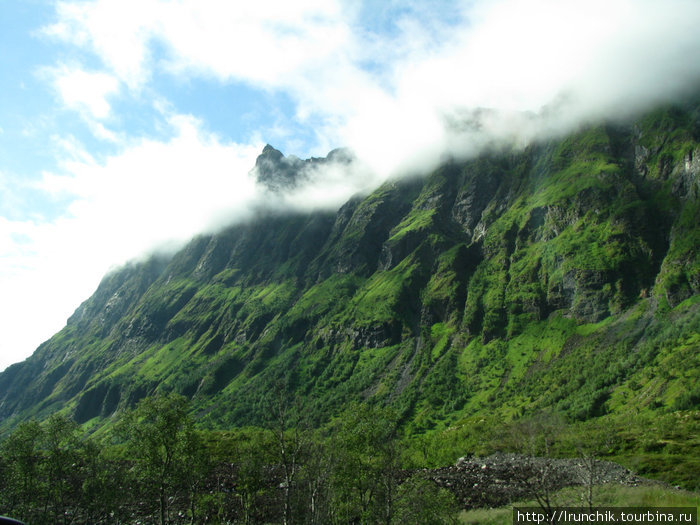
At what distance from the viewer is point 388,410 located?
151ft

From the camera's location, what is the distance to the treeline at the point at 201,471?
42531mm

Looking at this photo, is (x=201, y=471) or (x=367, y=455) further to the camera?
(x=201, y=471)

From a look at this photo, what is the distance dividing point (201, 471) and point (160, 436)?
1101 cm

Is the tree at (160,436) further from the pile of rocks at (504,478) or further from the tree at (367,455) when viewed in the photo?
the pile of rocks at (504,478)

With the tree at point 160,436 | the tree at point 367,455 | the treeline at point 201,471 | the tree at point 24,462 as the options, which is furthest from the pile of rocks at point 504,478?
the tree at point 24,462

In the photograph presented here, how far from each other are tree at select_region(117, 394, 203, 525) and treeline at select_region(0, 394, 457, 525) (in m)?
0.11

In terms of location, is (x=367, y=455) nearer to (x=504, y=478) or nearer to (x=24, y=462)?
(x=24, y=462)

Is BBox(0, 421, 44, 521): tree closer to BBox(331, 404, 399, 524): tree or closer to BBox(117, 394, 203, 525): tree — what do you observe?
BBox(117, 394, 203, 525): tree

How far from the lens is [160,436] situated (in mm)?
46375

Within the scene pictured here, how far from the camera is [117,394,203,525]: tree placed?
152ft

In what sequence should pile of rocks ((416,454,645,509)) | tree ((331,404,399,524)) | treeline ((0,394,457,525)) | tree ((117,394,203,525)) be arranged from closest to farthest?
treeline ((0,394,457,525))
tree ((331,404,399,524))
tree ((117,394,203,525))
pile of rocks ((416,454,645,509))

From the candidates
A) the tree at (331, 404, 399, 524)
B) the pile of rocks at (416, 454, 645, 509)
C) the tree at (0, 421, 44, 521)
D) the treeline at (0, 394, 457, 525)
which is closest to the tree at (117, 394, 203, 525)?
the treeline at (0, 394, 457, 525)

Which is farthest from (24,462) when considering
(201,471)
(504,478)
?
(504,478)

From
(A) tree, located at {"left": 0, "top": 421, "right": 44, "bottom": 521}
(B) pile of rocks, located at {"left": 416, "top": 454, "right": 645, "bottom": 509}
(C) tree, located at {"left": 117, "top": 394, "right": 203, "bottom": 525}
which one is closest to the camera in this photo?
(C) tree, located at {"left": 117, "top": 394, "right": 203, "bottom": 525}
